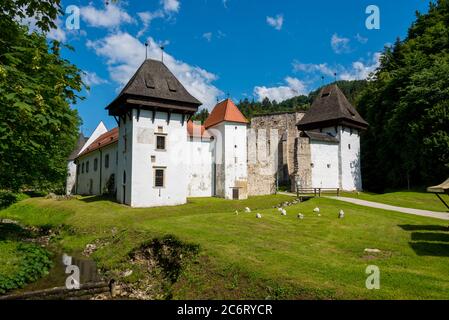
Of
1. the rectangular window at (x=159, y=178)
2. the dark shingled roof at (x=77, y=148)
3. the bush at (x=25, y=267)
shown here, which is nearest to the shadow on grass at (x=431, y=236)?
the bush at (x=25, y=267)

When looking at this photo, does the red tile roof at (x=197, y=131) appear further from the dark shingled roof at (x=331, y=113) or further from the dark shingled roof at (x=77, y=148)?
the dark shingled roof at (x=77, y=148)

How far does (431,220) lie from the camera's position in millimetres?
16922

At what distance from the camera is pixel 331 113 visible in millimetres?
Answer: 38969

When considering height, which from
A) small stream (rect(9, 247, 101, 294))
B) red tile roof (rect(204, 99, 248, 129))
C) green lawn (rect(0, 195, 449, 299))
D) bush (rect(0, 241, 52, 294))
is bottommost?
small stream (rect(9, 247, 101, 294))

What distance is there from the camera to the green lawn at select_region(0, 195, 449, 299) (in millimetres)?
7887

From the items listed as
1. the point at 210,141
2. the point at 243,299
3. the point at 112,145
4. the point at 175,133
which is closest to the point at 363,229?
the point at 243,299

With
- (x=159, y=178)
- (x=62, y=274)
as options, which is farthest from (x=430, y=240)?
(x=159, y=178)

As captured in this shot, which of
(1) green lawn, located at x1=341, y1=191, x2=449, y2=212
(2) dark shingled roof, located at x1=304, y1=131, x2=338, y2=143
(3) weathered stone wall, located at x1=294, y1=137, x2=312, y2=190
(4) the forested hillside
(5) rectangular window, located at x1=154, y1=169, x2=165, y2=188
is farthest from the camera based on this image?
(2) dark shingled roof, located at x1=304, y1=131, x2=338, y2=143

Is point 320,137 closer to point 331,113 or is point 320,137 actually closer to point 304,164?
point 304,164

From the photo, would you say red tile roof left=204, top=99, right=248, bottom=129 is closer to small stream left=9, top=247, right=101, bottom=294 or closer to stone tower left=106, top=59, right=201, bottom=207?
stone tower left=106, top=59, right=201, bottom=207

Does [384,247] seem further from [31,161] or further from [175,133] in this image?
[175,133]

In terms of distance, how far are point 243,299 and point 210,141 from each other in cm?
2672

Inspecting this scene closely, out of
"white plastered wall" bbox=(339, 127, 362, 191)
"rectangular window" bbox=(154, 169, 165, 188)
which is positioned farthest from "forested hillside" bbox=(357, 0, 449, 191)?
"rectangular window" bbox=(154, 169, 165, 188)

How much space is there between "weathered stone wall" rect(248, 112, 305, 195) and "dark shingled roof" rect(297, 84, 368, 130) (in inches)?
156
